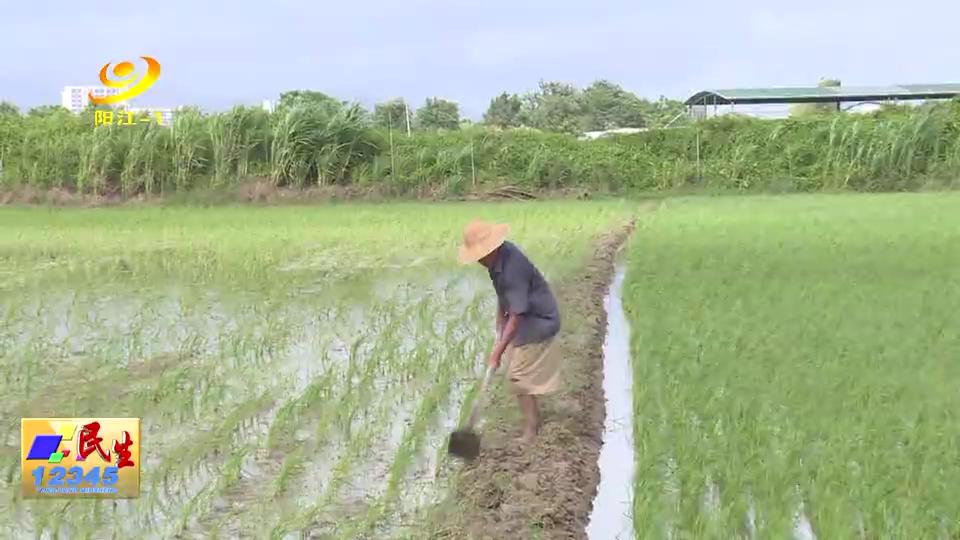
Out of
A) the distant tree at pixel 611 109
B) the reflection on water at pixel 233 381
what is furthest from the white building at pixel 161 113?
the distant tree at pixel 611 109

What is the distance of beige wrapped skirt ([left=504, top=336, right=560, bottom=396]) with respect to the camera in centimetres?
401

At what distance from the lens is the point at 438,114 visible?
37.1 m

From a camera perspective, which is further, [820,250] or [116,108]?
[116,108]

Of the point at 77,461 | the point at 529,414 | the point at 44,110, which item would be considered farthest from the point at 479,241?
the point at 44,110

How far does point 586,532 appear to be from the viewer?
3166 millimetres

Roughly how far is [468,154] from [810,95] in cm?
1308

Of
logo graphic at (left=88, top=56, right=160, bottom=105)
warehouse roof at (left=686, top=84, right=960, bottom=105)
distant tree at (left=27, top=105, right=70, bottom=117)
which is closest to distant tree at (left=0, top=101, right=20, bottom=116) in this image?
distant tree at (left=27, top=105, right=70, bottom=117)

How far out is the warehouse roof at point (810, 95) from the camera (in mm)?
27125

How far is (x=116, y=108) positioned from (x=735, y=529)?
793 inches

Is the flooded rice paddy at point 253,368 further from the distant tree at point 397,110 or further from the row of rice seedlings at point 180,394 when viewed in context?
the distant tree at point 397,110

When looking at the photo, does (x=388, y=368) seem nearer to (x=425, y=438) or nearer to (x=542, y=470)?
→ (x=425, y=438)

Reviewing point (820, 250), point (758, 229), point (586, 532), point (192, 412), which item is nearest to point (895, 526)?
point (586, 532)

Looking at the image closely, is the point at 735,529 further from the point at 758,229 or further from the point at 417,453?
the point at 758,229

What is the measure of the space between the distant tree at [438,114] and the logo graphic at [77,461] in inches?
1273
